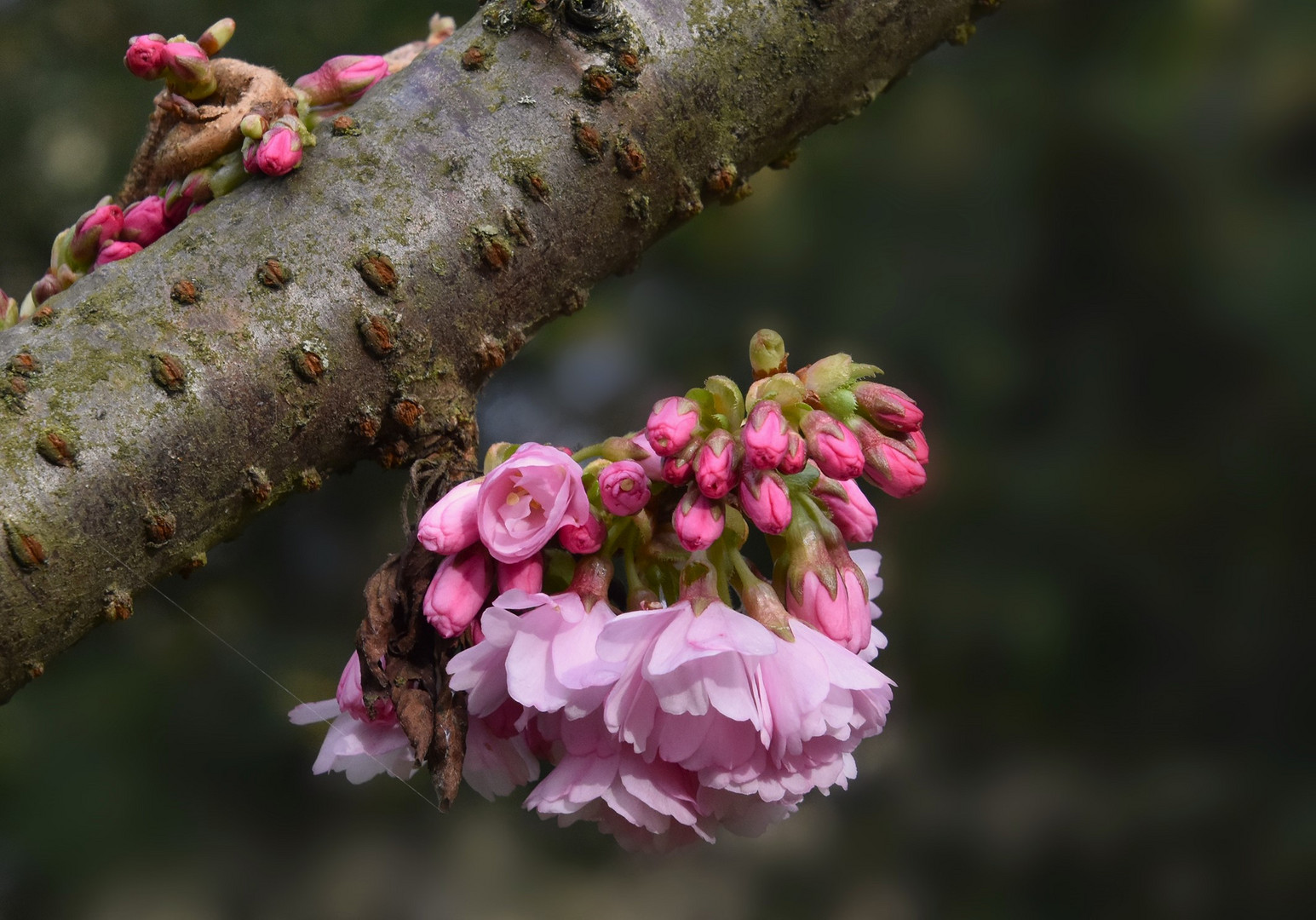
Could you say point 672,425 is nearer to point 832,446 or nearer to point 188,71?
point 832,446

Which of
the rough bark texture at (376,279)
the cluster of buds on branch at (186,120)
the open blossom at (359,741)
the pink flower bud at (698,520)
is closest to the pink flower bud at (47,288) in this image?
the cluster of buds on branch at (186,120)

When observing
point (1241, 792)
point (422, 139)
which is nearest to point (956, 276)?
point (1241, 792)

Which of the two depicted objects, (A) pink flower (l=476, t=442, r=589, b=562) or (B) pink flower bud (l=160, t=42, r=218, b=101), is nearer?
(A) pink flower (l=476, t=442, r=589, b=562)

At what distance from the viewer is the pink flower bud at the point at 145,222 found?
559 millimetres

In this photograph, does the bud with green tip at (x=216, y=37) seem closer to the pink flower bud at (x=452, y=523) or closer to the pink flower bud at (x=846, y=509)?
the pink flower bud at (x=452, y=523)

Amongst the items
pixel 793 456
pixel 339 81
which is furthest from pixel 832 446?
pixel 339 81

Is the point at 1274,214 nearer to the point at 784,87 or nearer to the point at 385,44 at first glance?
the point at 784,87

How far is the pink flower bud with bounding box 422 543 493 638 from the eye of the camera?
432mm

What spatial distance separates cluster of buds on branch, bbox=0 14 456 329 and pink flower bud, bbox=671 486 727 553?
12.1 inches

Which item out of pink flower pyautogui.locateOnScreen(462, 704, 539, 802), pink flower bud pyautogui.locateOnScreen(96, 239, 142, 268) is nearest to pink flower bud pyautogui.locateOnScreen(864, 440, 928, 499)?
pink flower pyautogui.locateOnScreen(462, 704, 539, 802)

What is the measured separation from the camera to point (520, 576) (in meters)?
0.45

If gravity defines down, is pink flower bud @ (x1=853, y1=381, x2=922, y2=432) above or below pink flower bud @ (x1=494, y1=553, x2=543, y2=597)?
below

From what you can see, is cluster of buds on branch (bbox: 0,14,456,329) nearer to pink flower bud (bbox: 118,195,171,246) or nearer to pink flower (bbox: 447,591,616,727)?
pink flower bud (bbox: 118,195,171,246)

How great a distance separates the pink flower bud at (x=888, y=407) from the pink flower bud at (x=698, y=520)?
3.4 inches
